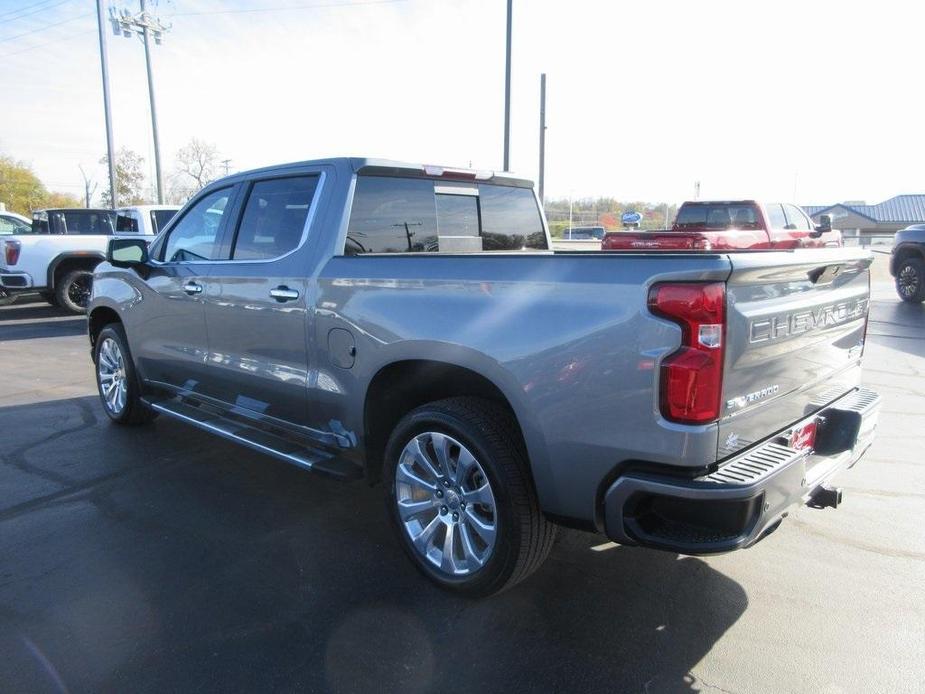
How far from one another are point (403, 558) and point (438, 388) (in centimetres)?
93

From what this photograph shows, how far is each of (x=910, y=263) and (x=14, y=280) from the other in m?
17.4

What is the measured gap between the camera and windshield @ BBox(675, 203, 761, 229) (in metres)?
13.6

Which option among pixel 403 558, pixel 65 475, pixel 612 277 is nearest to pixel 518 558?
pixel 403 558

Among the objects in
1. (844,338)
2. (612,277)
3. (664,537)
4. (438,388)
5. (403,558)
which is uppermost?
(612,277)

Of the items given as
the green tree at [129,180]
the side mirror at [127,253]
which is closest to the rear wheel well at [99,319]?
the side mirror at [127,253]

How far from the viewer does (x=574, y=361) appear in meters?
2.50

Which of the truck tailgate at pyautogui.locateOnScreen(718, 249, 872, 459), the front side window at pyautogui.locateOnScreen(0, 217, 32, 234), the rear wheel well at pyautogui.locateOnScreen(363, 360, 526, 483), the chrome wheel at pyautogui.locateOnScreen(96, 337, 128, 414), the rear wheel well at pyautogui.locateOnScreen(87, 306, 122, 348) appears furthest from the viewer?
the front side window at pyautogui.locateOnScreen(0, 217, 32, 234)

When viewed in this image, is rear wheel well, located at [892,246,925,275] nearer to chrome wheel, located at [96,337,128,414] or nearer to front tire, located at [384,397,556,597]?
front tire, located at [384,397,556,597]

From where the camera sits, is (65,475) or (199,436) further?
(199,436)

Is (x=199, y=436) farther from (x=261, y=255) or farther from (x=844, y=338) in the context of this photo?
(x=844, y=338)

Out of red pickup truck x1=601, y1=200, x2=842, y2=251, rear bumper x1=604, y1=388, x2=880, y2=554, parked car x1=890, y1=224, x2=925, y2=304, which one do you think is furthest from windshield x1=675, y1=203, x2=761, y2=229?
rear bumper x1=604, y1=388, x2=880, y2=554

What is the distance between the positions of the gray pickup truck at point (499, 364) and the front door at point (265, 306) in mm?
15

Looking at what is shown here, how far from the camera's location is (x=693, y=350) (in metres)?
2.26

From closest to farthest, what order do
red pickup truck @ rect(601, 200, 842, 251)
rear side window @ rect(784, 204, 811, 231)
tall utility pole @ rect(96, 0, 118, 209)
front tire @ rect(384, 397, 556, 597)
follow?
front tire @ rect(384, 397, 556, 597), red pickup truck @ rect(601, 200, 842, 251), rear side window @ rect(784, 204, 811, 231), tall utility pole @ rect(96, 0, 118, 209)
